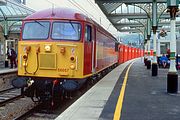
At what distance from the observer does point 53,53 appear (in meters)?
11.0

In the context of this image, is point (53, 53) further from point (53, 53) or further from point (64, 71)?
point (64, 71)

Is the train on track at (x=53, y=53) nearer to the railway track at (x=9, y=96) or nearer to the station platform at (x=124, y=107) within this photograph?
the station platform at (x=124, y=107)

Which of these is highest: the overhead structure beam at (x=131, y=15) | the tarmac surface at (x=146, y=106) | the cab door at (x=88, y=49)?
the overhead structure beam at (x=131, y=15)

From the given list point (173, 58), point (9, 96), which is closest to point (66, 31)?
point (173, 58)

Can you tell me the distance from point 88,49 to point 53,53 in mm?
1552

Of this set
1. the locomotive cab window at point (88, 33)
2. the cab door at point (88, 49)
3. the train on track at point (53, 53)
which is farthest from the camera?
the locomotive cab window at point (88, 33)

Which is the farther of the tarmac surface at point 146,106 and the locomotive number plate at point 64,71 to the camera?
the locomotive number plate at point 64,71

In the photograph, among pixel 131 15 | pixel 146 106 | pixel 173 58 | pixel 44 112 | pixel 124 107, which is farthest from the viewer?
pixel 131 15

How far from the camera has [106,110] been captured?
28.7ft

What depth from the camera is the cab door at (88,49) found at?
11.6 meters

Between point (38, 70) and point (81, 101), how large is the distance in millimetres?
1958

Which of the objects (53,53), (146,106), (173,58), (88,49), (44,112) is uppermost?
(88,49)

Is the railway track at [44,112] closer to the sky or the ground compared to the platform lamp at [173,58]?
closer to the ground

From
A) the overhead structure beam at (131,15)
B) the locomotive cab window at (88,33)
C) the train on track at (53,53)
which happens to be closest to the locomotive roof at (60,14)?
the train on track at (53,53)
